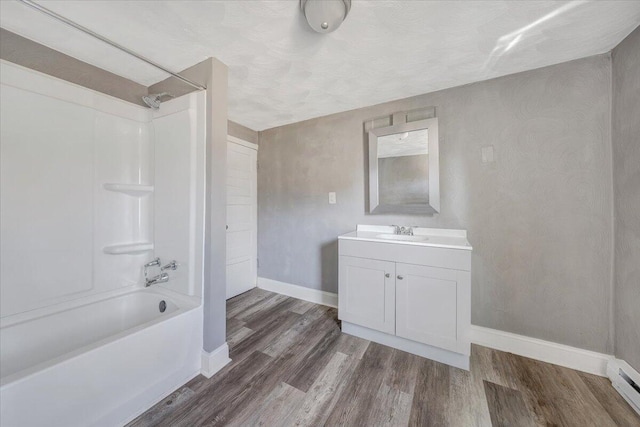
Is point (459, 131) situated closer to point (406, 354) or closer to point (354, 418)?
point (406, 354)

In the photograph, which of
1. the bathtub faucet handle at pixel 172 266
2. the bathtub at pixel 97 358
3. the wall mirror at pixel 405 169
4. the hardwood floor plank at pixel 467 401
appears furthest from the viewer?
the wall mirror at pixel 405 169

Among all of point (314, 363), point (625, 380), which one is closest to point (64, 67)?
point (314, 363)

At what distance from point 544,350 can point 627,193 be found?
1.18 metres

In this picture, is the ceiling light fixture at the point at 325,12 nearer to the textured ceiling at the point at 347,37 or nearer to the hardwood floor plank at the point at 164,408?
the textured ceiling at the point at 347,37

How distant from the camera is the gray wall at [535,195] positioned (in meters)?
1.51

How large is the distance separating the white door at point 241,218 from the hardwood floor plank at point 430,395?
213cm

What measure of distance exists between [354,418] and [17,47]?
289 cm

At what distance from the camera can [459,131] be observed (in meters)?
1.89

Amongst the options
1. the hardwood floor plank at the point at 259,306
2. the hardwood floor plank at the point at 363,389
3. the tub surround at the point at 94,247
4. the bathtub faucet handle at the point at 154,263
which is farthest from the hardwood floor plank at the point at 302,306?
the bathtub faucet handle at the point at 154,263

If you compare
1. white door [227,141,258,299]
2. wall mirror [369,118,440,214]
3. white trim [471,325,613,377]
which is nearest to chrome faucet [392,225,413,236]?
wall mirror [369,118,440,214]

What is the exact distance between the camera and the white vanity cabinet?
1.54 metres

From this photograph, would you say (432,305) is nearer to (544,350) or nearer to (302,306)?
(544,350)

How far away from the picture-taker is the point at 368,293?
1.86m

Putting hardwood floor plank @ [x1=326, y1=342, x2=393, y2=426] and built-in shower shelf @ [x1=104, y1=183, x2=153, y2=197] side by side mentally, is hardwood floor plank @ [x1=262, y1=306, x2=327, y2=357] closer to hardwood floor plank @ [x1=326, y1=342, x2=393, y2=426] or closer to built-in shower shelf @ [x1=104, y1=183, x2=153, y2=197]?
hardwood floor plank @ [x1=326, y1=342, x2=393, y2=426]
